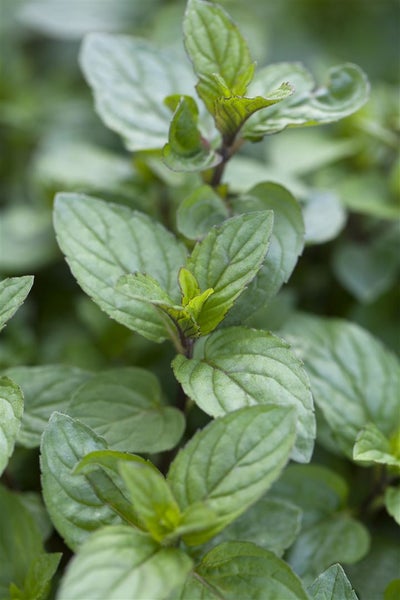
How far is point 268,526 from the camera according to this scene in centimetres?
91

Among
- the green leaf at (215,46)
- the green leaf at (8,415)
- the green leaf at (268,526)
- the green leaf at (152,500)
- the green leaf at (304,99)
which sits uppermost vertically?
the green leaf at (215,46)

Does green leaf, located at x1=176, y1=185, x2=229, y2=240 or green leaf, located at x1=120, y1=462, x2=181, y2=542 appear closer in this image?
green leaf, located at x1=120, y1=462, x2=181, y2=542

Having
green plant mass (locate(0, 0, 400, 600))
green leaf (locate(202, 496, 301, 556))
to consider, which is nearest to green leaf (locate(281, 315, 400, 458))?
green plant mass (locate(0, 0, 400, 600))

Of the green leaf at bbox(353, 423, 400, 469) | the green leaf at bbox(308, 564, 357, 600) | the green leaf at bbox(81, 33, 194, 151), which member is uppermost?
the green leaf at bbox(81, 33, 194, 151)

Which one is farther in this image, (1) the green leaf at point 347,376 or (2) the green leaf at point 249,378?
(1) the green leaf at point 347,376

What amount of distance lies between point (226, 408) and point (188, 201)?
0.31m

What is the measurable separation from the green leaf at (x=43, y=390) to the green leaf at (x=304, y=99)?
0.40m

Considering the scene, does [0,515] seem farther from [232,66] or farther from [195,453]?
[232,66]

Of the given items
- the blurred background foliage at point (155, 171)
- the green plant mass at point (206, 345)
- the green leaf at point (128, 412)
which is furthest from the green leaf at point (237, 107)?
the green leaf at point (128, 412)

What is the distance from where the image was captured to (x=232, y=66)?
3.14ft

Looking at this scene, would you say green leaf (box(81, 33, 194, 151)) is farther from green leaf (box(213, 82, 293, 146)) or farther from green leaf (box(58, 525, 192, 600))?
green leaf (box(58, 525, 192, 600))

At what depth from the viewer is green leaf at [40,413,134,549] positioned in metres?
0.77

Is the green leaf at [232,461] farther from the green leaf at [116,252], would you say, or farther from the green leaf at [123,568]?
the green leaf at [116,252]

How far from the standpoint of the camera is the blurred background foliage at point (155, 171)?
4.21 ft
